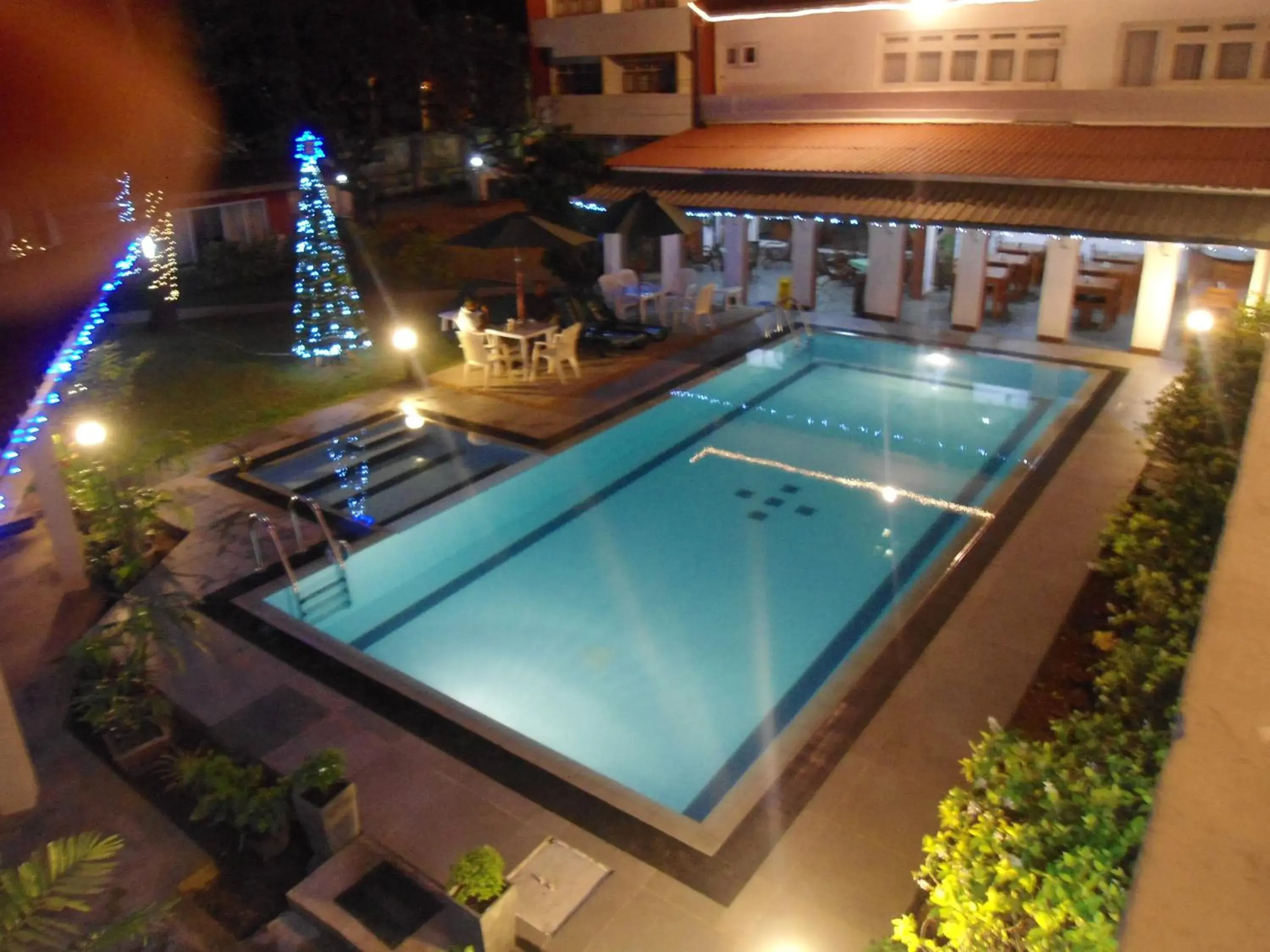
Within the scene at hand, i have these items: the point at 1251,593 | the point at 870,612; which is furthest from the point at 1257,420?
the point at 870,612

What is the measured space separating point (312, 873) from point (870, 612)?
5812 mm

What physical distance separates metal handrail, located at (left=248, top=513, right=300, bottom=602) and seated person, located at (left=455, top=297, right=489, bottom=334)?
5.31m

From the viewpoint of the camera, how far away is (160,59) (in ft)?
78.2

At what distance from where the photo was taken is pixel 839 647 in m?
8.55

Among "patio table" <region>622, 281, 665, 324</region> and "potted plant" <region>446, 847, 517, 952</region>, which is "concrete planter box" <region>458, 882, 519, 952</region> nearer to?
"potted plant" <region>446, 847, 517, 952</region>

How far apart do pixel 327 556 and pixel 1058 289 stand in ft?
43.9

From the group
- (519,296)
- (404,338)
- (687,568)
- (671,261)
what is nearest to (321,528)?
(687,568)

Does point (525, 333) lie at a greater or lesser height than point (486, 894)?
greater

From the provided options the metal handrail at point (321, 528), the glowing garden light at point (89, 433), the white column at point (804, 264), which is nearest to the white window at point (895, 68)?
the white column at point (804, 264)

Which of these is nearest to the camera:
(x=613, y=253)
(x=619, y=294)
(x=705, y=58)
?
(x=619, y=294)

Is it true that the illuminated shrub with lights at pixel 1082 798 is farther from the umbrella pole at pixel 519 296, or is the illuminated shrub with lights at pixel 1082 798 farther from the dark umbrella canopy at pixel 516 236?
the umbrella pole at pixel 519 296

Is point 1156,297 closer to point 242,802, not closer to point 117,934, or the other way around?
point 242,802

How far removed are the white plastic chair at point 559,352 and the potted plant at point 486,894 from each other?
10.3m

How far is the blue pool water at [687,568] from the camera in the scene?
7.80 meters
